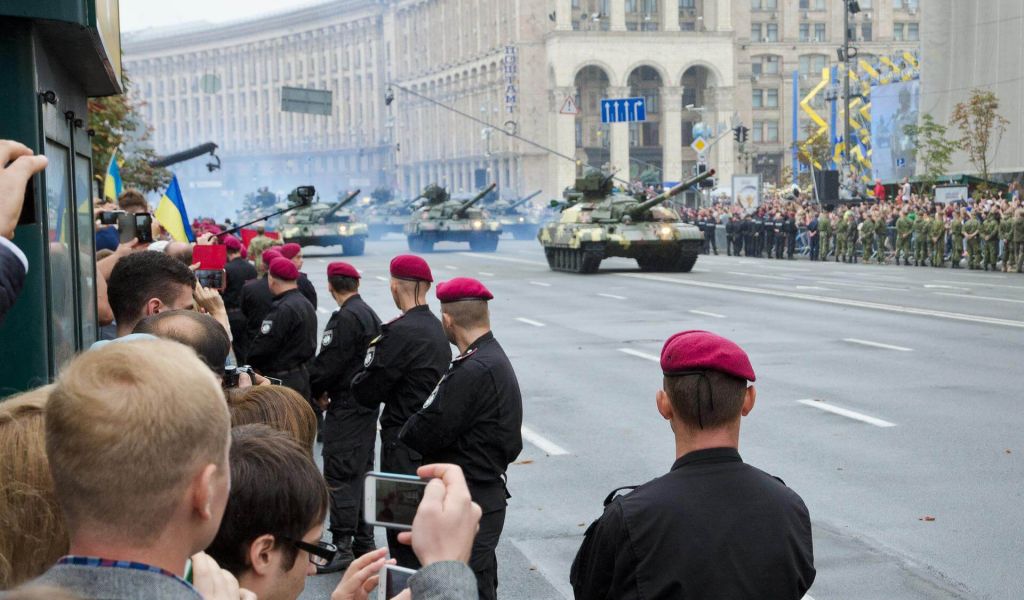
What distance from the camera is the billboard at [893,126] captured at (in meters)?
58.3

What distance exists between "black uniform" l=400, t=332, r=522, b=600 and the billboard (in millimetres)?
53297

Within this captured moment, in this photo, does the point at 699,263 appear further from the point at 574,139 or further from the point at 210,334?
the point at 574,139

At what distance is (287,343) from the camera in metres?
9.99

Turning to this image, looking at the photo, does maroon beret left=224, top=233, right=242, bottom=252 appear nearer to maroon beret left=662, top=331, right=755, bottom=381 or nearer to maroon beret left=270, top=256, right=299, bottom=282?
maroon beret left=270, top=256, right=299, bottom=282

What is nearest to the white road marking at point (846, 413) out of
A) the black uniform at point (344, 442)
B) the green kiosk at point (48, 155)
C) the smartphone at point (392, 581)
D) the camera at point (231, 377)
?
the black uniform at point (344, 442)

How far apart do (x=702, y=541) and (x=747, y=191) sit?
190 ft

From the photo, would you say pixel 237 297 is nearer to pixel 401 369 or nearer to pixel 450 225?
pixel 401 369

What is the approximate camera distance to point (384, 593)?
8.64ft

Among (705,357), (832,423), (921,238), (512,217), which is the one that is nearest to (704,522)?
(705,357)

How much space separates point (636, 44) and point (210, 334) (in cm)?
10176

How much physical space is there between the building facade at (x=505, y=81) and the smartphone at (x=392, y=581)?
79009 mm

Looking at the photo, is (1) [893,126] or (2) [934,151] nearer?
(2) [934,151]

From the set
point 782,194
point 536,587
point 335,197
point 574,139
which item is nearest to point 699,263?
point 782,194

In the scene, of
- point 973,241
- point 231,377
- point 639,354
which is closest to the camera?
point 231,377
